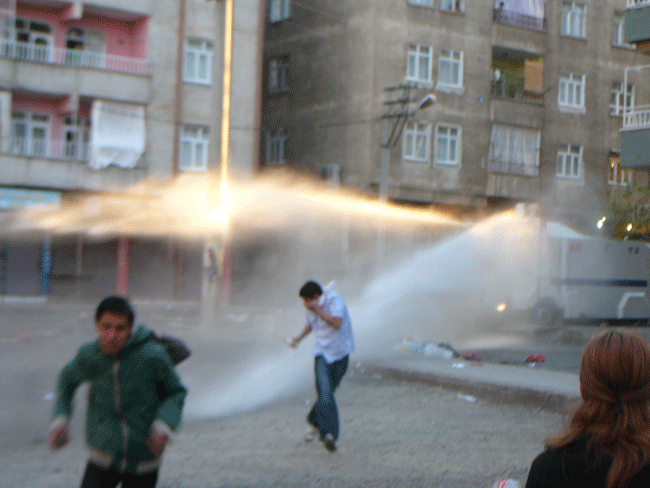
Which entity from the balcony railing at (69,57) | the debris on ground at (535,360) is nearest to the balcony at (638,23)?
the debris on ground at (535,360)

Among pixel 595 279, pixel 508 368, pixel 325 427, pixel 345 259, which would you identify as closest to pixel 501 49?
pixel 345 259

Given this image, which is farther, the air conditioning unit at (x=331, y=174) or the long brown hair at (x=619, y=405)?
the air conditioning unit at (x=331, y=174)

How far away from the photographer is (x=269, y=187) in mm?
33438

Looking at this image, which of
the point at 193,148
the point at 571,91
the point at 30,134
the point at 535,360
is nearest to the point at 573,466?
the point at 535,360

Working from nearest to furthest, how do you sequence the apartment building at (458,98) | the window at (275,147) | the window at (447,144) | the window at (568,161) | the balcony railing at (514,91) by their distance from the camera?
1. the apartment building at (458,98)
2. the window at (447,144)
3. the balcony railing at (514,91)
4. the window at (275,147)
5. the window at (568,161)

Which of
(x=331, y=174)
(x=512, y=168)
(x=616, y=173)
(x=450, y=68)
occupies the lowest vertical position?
(x=331, y=174)

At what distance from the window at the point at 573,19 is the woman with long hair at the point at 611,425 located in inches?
1334

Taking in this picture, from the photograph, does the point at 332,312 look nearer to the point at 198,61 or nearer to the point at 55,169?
the point at 55,169

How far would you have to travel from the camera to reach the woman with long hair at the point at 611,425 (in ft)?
7.30

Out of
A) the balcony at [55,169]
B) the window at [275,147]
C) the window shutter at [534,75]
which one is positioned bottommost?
the balcony at [55,169]

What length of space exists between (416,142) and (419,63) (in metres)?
2.83

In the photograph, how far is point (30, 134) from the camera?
88.6 ft

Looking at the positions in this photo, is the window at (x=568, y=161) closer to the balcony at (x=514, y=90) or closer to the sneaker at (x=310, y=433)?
the balcony at (x=514, y=90)

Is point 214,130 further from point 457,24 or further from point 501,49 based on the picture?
point 501,49
